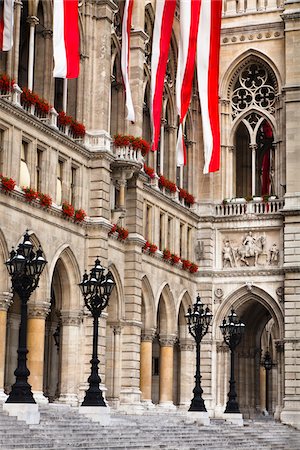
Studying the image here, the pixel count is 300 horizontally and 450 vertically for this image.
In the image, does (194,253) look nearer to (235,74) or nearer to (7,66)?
(235,74)

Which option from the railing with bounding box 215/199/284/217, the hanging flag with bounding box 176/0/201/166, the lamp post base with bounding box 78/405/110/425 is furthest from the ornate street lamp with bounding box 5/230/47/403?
the railing with bounding box 215/199/284/217

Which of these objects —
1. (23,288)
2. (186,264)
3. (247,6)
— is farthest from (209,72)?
(23,288)

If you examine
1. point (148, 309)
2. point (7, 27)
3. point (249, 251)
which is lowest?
point (148, 309)

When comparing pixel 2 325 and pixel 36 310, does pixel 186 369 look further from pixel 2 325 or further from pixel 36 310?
pixel 2 325

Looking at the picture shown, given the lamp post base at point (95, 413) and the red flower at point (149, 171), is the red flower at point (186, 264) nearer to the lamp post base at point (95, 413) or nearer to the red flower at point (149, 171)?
the red flower at point (149, 171)

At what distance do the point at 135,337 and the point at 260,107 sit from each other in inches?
756

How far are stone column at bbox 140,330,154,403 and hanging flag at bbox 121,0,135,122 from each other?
11.9 meters

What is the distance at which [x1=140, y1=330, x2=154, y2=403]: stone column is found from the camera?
53.3 meters

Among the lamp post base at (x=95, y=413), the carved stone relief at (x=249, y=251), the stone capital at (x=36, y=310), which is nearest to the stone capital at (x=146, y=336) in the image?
the carved stone relief at (x=249, y=251)

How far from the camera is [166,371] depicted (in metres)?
56.5

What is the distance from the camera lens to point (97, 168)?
157 feet

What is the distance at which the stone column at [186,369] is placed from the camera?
59219 millimetres

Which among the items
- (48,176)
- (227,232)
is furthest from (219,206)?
(48,176)

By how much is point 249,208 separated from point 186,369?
1001cm
